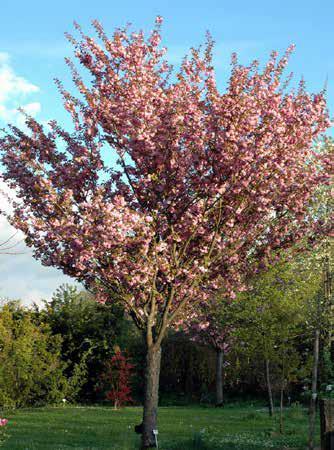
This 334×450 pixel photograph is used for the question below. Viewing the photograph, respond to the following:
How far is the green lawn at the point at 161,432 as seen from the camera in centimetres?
1267

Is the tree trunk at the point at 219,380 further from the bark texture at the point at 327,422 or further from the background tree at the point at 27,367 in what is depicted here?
the bark texture at the point at 327,422

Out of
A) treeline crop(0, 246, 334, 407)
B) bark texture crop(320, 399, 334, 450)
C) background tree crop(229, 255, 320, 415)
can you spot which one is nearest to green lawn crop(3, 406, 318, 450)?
background tree crop(229, 255, 320, 415)

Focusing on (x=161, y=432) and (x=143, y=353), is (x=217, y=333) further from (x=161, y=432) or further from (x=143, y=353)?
(x=161, y=432)

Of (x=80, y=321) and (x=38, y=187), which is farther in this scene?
(x=80, y=321)

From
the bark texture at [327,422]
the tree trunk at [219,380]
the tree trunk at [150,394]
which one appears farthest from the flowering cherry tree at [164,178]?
the tree trunk at [219,380]

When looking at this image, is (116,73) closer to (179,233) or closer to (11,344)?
(179,233)

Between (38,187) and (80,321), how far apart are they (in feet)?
62.9

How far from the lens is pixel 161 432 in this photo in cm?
1512

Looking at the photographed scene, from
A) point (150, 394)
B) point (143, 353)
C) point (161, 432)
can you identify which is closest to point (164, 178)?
point (150, 394)

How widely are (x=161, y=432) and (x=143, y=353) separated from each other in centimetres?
1354

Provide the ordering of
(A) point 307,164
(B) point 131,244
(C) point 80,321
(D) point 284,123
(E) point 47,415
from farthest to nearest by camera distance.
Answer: (C) point 80,321
(E) point 47,415
(A) point 307,164
(D) point 284,123
(B) point 131,244

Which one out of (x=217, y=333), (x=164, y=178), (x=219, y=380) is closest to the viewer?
(x=164, y=178)

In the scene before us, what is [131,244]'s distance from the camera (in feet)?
36.9

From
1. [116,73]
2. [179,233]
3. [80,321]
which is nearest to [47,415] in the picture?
[80,321]
